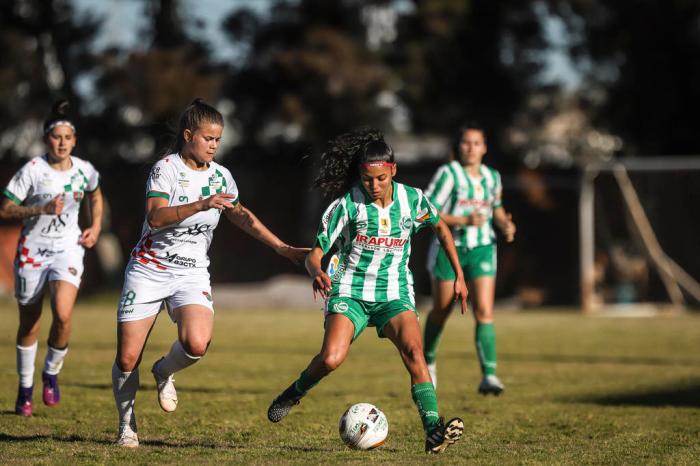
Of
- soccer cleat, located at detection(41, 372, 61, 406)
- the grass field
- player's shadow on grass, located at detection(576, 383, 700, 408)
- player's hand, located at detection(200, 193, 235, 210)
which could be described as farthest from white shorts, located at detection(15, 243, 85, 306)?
player's shadow on grass, located at detection(576, 383, 700, 408)

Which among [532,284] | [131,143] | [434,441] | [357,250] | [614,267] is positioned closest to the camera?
[434,441]

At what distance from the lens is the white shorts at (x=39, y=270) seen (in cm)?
832

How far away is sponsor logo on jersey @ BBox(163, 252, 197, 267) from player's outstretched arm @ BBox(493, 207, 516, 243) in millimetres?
3249

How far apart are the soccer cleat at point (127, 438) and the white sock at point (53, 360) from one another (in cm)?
198

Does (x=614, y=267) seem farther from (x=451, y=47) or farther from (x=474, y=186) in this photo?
(x=474, y=186)

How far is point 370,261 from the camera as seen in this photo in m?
6.75

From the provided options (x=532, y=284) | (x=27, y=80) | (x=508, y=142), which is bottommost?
(x=532, y=284)

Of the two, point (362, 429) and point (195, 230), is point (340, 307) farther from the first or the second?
point (195, 230)

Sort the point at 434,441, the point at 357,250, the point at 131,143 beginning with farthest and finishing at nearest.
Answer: the point at 131,143
the point at 357,250
the point at 434,441

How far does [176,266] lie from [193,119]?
877mm

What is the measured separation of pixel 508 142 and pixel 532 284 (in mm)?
6518

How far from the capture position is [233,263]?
25.7 metres

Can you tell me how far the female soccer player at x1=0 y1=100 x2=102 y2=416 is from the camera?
8.28 m

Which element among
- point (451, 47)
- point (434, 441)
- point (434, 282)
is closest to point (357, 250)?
point (434, 441)
